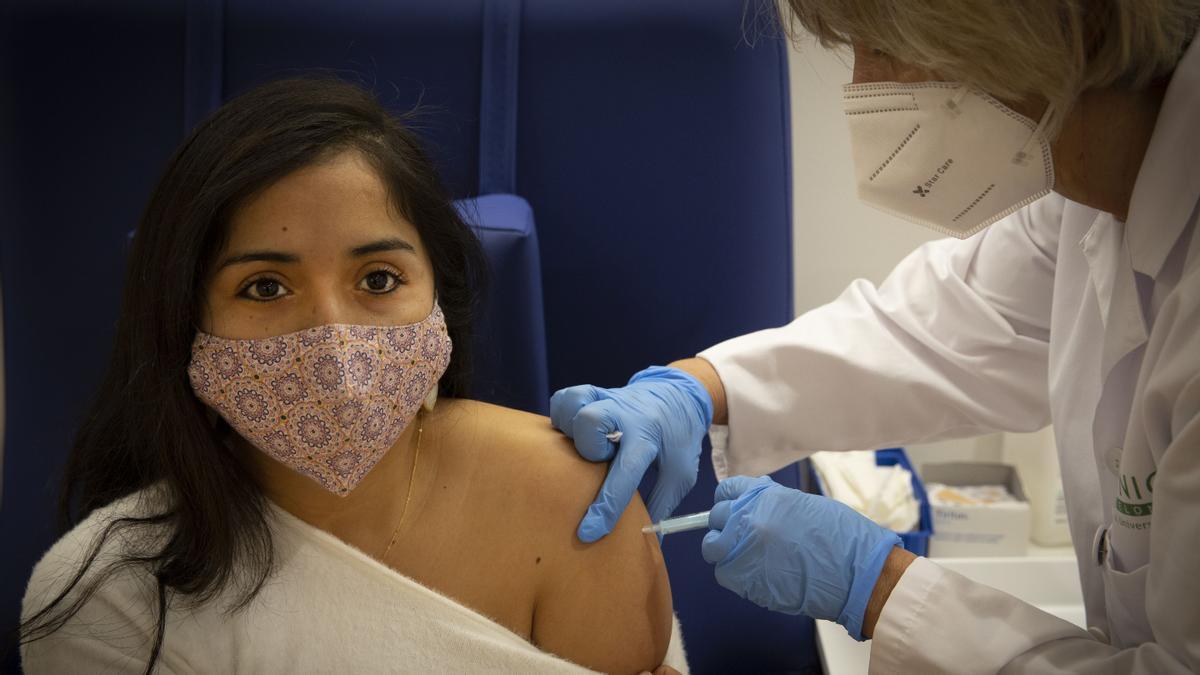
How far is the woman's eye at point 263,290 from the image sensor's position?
125cm

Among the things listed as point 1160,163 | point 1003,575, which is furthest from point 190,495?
point 1003,575

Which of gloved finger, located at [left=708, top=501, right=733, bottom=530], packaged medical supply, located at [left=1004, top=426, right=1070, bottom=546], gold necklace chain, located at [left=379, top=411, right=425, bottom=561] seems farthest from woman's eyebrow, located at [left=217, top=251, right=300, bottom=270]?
packaged medical supply, located at [left=1004, top=426, right=1070, bottom=546]

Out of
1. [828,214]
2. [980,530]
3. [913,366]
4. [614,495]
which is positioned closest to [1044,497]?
[980,530]

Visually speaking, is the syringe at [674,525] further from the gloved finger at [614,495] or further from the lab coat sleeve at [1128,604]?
the lab coat sleeve at [1128,604]

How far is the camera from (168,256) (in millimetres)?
1259

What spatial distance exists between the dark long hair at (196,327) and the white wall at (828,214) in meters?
1.35

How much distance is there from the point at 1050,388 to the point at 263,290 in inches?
42.9

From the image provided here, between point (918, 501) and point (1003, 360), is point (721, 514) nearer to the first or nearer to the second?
point (1003, 360)

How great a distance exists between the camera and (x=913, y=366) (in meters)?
1.76

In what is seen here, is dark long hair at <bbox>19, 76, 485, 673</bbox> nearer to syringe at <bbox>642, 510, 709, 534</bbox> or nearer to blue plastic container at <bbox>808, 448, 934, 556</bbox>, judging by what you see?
syringe at <bbox>642, 510, 709, 534</bbox>

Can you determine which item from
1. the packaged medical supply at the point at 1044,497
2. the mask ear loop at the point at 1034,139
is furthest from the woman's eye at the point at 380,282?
the packaged medical supply at the point at 1044,497

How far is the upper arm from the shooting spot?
1.35 metres

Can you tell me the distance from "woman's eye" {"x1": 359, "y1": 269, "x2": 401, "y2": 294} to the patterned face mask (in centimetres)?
5

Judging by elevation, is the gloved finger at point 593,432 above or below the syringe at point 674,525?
above
